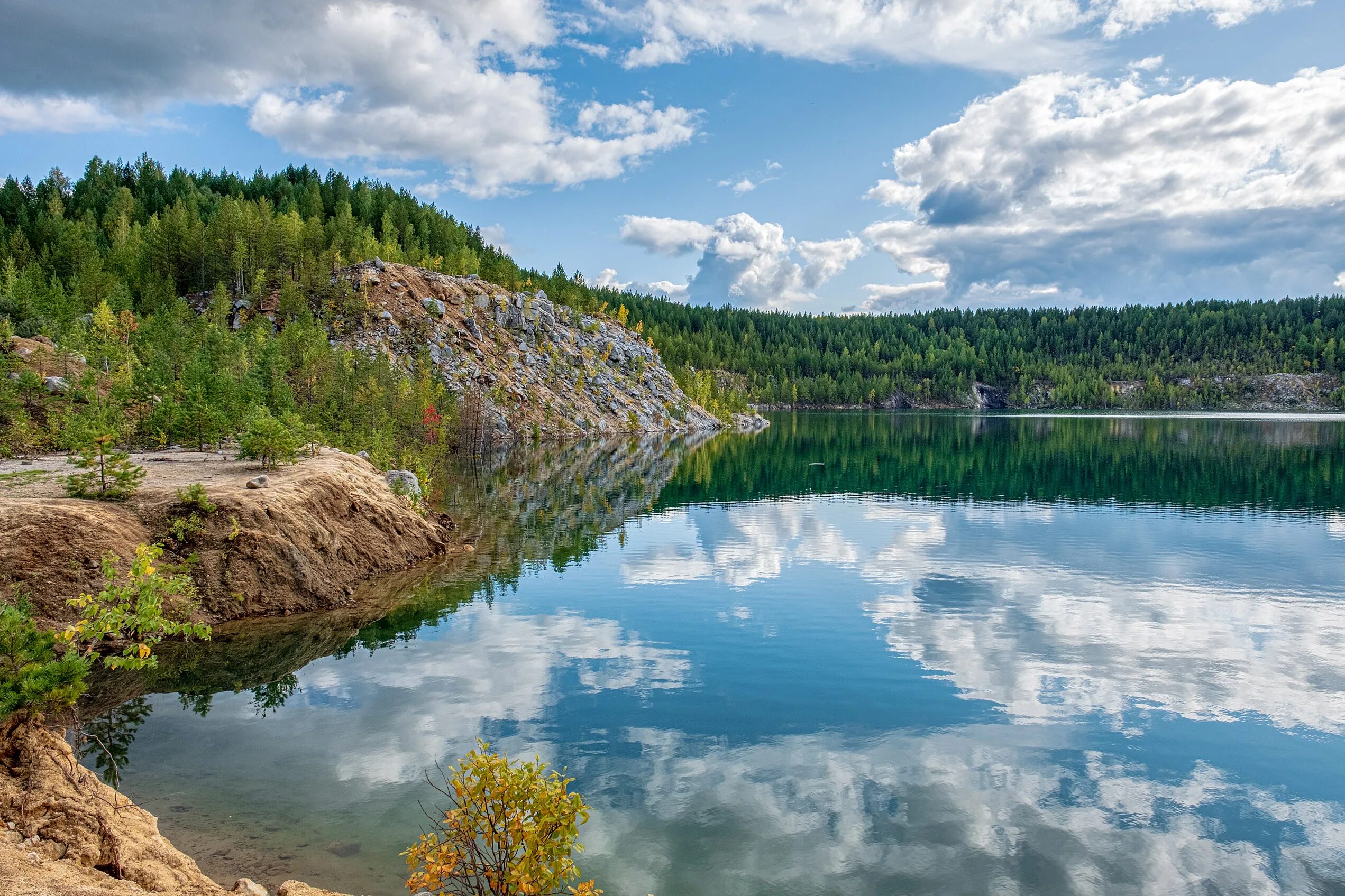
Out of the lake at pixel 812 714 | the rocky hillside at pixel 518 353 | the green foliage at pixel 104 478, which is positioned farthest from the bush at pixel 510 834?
the rocky hillside at pixel 518 353

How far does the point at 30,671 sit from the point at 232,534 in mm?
16762

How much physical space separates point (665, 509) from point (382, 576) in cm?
2706

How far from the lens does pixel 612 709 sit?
20812 millimetres

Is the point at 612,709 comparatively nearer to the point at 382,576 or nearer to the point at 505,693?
the point at 505,693

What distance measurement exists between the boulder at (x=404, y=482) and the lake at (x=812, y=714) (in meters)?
4.68

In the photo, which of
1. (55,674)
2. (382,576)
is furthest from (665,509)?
(55,674)

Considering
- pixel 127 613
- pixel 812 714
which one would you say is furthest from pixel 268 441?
pixel 812 714

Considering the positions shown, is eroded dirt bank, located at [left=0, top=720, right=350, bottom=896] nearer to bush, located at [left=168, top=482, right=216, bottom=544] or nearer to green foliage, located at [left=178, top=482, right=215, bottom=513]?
bush, located at [left=168, top=482, right=216, bottom=544]

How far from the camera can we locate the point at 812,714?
20.7 m

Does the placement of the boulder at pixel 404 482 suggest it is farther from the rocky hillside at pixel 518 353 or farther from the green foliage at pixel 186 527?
the rocky hillside at pixel 518 353

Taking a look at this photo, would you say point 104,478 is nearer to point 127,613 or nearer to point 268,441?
point 268,441

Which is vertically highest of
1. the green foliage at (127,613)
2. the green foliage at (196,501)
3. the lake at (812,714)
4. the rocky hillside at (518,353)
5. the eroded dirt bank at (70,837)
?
the rocky hillside at (518,353)

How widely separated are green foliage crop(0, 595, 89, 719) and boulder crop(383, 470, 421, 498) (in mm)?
30617

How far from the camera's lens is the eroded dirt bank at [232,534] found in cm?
2288
